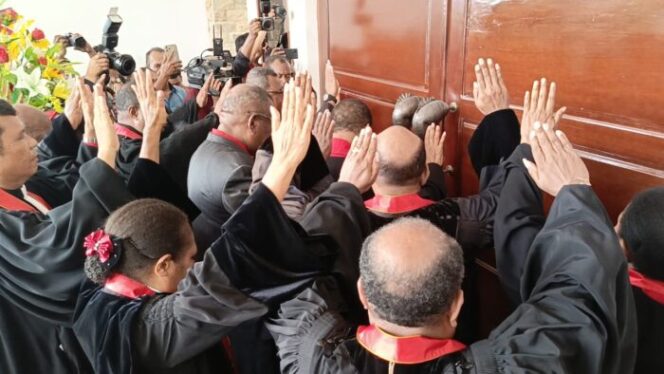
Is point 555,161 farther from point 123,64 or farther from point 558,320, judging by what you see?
point 123,64

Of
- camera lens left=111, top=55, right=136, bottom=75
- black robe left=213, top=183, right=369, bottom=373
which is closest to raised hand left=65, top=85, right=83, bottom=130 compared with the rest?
camera lens left=111, top=55, right=136, bottom=75

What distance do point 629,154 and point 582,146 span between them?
16cm

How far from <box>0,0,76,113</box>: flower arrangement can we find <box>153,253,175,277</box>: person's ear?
70.8 inches

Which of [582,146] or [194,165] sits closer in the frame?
[582,146]

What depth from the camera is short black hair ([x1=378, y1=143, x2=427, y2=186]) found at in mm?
1486

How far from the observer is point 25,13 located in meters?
5.21

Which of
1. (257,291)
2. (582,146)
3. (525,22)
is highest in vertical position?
Result: (525,22)

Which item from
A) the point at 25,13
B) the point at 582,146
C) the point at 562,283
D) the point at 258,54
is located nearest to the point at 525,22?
the point at 582,146

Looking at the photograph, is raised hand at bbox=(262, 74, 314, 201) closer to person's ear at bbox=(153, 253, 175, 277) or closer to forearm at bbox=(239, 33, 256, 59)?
person's ear at bbox=(153, 253, 175, 277)

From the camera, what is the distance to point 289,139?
1130mm

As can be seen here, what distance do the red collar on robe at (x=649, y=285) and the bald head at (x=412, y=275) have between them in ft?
1.50

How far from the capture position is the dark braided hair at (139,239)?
1.22m

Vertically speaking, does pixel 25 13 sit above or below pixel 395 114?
above

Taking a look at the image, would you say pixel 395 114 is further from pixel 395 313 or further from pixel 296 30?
pixel 296 30
